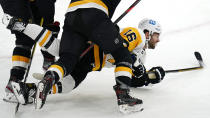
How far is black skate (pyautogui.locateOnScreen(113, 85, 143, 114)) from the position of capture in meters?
1.93

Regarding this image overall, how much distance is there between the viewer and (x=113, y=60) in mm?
2324

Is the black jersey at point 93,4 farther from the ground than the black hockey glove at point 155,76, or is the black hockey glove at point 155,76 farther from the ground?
the black jersey at point 93,4

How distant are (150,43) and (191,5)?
2.61 meters

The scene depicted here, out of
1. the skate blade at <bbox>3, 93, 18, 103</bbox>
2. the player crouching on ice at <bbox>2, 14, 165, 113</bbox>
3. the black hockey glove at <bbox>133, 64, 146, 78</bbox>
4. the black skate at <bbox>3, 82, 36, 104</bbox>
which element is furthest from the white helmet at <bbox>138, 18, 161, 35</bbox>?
the skate blade at <bbox>3, 93, 18, 103</bbox>

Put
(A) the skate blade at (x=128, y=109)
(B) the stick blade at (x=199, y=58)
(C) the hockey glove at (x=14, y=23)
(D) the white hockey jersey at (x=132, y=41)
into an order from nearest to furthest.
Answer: (A) the skate blade at (x=128, y=109)
(C) the hockey glove at (x=14, y=23)
(D) the white hockey jersey at (x=132, y=41)
(B) the stick blade at (x=199, y=58)

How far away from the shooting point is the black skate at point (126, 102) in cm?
193

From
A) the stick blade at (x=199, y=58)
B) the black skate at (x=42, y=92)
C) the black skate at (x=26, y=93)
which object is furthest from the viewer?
the stick blade at (x=199, y=58)

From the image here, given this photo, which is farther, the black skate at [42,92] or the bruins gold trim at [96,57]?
the bruins gold trim at [96,57]

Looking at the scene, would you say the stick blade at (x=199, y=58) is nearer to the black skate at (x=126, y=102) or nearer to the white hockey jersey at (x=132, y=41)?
the white hockey jersey at (x=132, y=41)

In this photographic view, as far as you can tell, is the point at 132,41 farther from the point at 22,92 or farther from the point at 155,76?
the point at 22,92

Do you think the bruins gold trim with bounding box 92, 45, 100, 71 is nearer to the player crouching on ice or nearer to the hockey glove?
the player crouching on ice

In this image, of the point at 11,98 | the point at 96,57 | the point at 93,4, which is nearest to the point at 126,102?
the point at 96,57

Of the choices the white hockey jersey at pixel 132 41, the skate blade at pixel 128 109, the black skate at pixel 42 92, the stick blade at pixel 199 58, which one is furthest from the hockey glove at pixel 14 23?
the stick blade at pixel 199 58

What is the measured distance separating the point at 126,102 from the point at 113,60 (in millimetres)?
458
